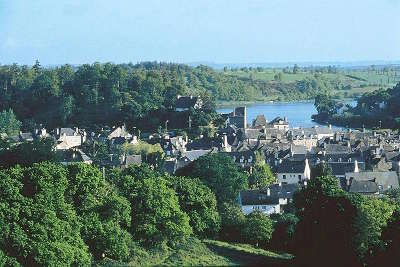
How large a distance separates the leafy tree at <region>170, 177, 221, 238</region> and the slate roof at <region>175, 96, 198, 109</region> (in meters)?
36.8

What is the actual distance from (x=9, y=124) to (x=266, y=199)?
121 ft

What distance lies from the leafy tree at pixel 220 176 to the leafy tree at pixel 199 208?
4014 mm

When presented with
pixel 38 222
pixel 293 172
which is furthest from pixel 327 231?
pixel 293 172

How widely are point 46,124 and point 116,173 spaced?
124 ft

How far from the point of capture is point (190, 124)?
2547 inches

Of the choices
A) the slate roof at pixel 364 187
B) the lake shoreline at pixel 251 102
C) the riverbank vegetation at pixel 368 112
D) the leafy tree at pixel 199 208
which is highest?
the leafy tree at pixel 199 208

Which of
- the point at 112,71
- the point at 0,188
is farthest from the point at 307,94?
the point at 0,188

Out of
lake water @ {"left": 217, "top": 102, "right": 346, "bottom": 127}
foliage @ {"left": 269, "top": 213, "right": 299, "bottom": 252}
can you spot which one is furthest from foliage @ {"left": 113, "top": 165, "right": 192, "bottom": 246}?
lake water @ {"left": 217, "top": 102, "right": 346, "bottom": 127}

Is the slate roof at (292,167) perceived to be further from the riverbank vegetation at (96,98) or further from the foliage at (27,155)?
the riverbank vegetation at (96,98)

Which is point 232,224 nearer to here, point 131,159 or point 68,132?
point 131,159

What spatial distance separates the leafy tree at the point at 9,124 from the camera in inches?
2613

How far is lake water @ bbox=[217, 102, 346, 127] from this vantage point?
278 feet

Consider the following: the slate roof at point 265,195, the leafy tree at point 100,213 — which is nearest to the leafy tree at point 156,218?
the leafy tree at point 100,213

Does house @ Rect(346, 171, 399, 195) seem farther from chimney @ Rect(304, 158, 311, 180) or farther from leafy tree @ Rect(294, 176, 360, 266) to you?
leafy tree @ Rect(294, 176, 360, 266)
